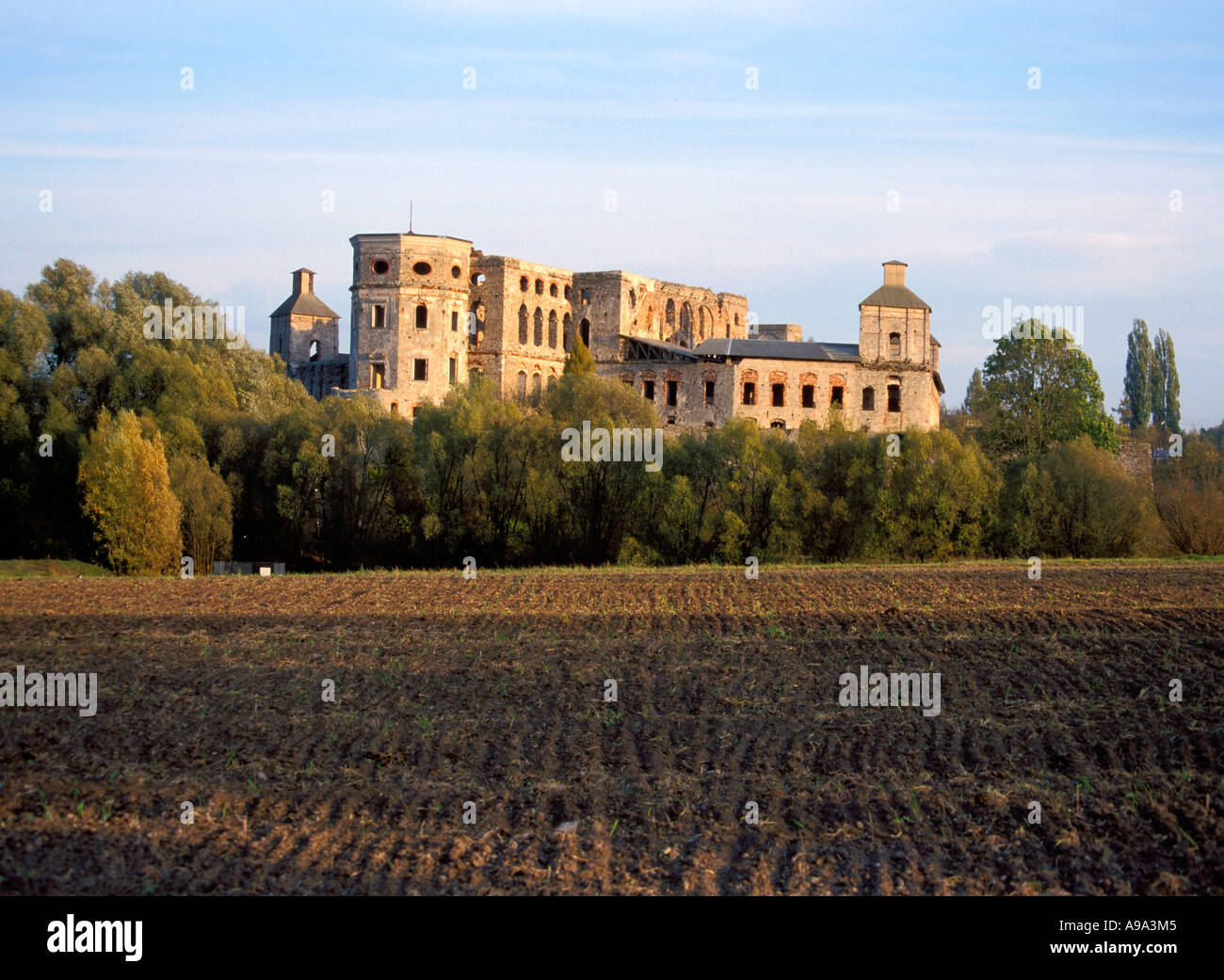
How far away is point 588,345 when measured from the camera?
6944cm

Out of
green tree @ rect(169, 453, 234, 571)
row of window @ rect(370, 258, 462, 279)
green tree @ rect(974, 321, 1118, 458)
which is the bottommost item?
green tree @ rect(169, 453, 234, 571)

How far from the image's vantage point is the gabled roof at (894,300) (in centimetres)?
6269

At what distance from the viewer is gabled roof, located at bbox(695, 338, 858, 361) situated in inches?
2530

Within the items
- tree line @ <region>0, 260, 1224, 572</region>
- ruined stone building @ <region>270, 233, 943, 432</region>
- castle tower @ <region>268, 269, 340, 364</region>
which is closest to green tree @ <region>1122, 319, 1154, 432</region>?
ruined stone building @ <region>270, 233, 943, 432</region>

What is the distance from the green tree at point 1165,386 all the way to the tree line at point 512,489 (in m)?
35.8

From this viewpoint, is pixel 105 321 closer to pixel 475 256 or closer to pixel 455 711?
pixel 475 256

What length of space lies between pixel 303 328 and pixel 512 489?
34.3 m

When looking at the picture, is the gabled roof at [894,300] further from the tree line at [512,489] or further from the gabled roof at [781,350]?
the tree line at [512,489]

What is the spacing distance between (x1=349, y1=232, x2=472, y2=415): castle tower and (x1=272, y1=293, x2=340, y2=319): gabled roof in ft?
41.8

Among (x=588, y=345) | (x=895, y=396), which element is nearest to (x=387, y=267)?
(x=588, y=345)

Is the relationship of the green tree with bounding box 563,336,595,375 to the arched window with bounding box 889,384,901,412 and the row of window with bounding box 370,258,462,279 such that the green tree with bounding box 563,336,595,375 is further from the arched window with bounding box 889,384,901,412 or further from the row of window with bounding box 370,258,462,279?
the arched window with bounding box 889,384,901,412

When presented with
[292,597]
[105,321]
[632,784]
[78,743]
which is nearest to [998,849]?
[632,784]

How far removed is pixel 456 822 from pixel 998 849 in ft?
15.9

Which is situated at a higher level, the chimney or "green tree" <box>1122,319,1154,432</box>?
the chimney
